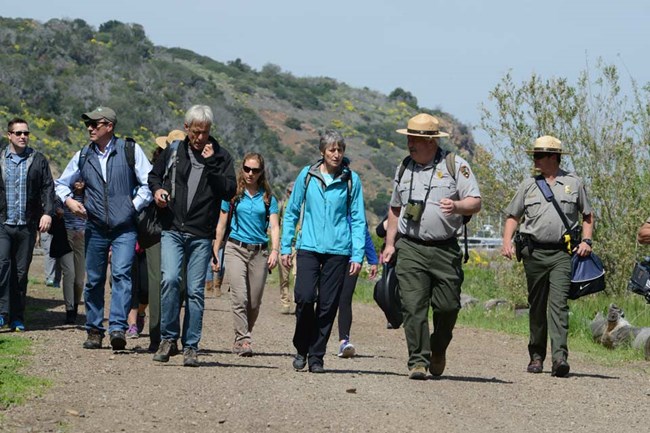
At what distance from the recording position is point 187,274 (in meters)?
11.5

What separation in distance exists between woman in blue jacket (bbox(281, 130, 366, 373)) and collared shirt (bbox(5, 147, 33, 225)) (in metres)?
3.92

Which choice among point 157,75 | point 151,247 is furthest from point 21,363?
point 157,75

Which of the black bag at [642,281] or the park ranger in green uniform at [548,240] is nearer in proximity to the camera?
the black bag at [642,281]

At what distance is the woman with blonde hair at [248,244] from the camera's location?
43.1 ft

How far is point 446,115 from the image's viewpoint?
472 feet

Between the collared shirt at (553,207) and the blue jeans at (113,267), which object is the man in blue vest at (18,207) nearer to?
the blue jeans at (113,267)

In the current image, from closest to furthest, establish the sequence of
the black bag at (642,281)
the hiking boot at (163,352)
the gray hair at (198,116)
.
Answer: the black bag at (642,281)
the gray hair at (198,116)
the hiking boot at (163,352)

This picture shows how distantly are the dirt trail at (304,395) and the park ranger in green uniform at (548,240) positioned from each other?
0.51m

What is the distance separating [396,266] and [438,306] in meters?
0.49

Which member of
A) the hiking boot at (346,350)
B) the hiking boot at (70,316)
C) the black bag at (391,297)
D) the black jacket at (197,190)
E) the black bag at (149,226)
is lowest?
the hiking boot at (70,316)

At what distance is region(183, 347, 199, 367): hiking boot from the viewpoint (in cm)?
1144

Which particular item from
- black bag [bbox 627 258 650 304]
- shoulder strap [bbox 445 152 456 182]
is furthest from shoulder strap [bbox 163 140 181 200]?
black bag [bbox 627 258 650 304]

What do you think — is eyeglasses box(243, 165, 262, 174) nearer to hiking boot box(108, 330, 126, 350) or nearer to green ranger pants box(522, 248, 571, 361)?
hiking boot box(108, 330, 126, 350)

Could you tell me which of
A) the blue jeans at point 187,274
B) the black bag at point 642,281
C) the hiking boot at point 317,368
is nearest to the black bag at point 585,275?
the black bag at point 642,281
